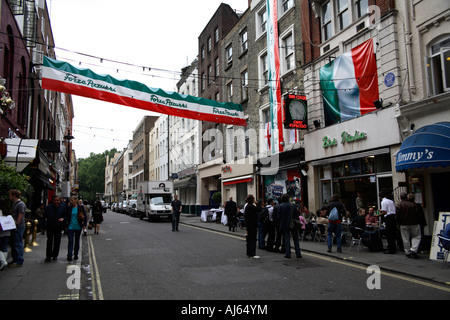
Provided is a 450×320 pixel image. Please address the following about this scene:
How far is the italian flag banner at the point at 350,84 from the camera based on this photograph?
42.9 feet

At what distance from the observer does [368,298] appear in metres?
5.44

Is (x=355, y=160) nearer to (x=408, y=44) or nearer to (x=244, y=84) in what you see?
(x=408, y=44)

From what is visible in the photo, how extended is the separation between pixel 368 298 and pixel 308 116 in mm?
11949

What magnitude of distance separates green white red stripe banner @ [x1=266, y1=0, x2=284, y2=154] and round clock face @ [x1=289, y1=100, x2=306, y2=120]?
8.32 feet

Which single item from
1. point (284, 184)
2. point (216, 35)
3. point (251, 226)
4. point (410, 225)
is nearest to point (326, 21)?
point (284, 184)

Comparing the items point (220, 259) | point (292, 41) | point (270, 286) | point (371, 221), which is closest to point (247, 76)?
point (292, 41)

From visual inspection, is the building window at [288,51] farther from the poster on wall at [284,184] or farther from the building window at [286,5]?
the poster on wall at [284,184]

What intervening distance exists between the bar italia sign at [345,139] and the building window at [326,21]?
4761 millimetres

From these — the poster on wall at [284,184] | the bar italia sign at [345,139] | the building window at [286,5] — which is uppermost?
the building window at [286,5]

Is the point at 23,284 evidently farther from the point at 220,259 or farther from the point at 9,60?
the point at 9,60

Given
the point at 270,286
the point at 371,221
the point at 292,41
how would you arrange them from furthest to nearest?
1. the point at 292,41
2. the point at 371,221
3. the point at 270,286

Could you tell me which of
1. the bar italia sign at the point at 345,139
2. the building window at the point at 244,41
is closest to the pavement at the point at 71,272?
the bar italia sign at the point at 345,139

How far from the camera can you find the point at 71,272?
7680 millimetres

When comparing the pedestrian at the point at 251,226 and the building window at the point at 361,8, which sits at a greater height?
the building window at the point at 361,8
